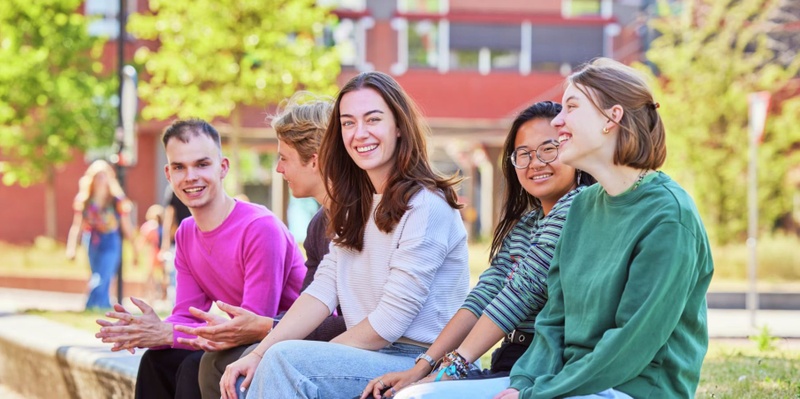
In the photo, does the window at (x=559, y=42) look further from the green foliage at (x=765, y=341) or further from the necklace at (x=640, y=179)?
the necklace at (x=640, y=179)

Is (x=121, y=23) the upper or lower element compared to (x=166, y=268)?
upper

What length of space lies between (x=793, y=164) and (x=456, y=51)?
45.5 feet

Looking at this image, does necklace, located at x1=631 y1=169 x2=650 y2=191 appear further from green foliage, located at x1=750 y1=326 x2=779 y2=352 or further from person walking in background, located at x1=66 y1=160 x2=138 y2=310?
person walking in background, located at x1=66 y1=160 x2=138 y2=310

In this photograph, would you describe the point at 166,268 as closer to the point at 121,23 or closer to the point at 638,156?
the point at 121,23

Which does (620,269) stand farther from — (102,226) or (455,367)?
(102,226)

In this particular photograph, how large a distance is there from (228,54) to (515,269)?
22760 millimetres

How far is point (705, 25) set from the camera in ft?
75.6

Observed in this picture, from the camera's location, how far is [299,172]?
4.94 metres

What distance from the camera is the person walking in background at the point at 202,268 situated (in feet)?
15.2

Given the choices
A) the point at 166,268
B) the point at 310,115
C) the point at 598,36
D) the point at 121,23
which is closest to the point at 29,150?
the point at 121,23

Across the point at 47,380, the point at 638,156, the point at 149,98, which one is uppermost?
the point at 149,98

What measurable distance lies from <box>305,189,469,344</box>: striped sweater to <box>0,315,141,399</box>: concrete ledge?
1872mm

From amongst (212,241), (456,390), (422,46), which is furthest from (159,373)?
(422,46)

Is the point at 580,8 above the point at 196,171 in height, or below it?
above
